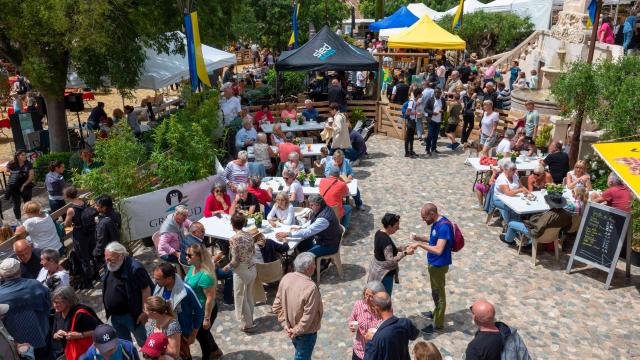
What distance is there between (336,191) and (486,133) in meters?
5.74

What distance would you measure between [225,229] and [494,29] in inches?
1069

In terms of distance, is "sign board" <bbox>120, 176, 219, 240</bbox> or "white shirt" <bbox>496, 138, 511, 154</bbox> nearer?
"sign board" <bbox>120, 176, 219, 240</bbox>

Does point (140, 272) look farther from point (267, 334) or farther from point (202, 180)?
point (202, 180)

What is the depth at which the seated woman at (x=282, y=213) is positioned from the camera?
25.4 ft

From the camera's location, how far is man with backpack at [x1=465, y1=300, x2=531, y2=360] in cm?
408

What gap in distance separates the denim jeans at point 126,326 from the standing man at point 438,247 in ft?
10.7

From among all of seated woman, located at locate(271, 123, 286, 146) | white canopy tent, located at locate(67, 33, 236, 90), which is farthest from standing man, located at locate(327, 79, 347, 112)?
white canopy tent, located at locate(67, 33, 236, 90)

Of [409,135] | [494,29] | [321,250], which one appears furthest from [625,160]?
[494,29]

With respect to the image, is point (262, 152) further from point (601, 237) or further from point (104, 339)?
point (104, 339)

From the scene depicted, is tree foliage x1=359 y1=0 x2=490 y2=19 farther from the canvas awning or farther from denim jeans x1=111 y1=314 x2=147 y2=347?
denim jeans x1=111 y1=314 x2=147 y2=347

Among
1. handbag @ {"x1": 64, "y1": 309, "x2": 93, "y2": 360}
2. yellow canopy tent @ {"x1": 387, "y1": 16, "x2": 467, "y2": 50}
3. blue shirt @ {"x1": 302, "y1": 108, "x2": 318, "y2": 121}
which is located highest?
yellow canopy tent @ {"x1": 387, "y1": 16, "x2": 467, "y2": 50}

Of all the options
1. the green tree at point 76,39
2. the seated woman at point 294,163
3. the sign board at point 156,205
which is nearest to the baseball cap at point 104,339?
the sign board at point 156,205

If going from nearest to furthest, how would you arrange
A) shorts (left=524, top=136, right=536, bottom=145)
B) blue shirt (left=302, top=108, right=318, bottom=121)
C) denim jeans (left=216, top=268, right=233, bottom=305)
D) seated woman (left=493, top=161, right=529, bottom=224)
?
1. denim jeans (left=216, top=268, right=233, bottom=305)
2. seated woman (left=493, top=161, right=529, bottom=224)
3. shorts (left=524, top=136, right=536, bottom=145)
4. blue shirt (left=302, top=108, right=318, bottom=121)

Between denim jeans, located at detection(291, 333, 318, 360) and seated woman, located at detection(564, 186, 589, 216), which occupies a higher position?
seated woman, located at detection(564, 186, 589, 216)
